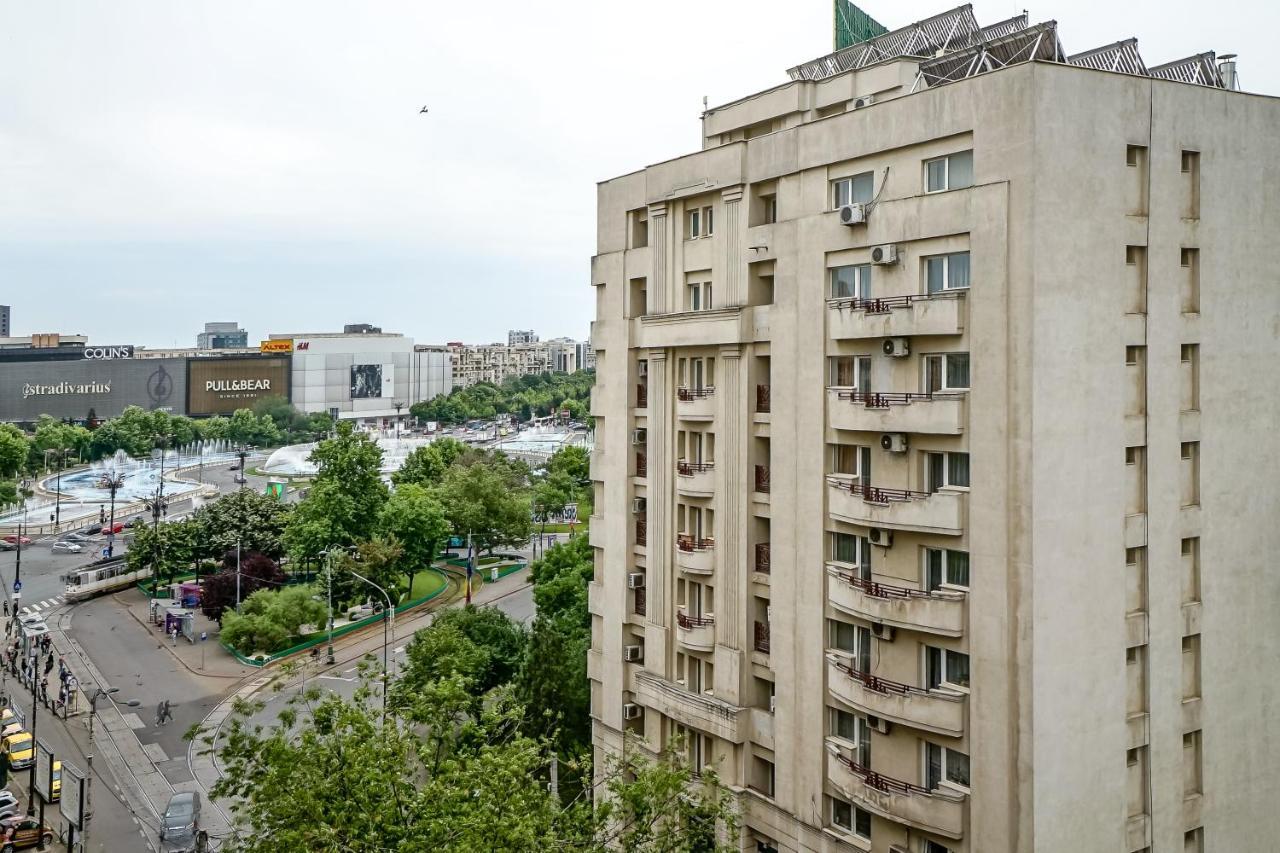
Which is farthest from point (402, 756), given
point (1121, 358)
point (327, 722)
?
point (1121, 358)

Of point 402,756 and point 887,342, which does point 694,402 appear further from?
point 402,756

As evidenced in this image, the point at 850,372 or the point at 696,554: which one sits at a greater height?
the point at 850,372

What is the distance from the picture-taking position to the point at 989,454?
730 inches

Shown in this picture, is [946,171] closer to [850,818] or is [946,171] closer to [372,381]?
[850,818]

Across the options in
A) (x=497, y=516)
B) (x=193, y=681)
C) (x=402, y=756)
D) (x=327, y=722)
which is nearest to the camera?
(x=402, y=756)

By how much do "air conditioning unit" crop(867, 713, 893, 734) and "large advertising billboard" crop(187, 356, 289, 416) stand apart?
558 feet

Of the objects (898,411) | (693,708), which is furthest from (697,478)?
(898,411)

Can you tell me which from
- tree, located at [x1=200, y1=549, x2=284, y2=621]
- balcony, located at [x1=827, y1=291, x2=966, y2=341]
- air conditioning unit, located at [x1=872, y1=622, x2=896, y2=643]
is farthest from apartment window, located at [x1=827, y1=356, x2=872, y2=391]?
tree, located at [x1=200, y1=549, x2=284, y2=621]

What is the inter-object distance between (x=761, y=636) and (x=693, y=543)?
9.27 feet

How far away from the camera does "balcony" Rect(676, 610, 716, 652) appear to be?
24828mm

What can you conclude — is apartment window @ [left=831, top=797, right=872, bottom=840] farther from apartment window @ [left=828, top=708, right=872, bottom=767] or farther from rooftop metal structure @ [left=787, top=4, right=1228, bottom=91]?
rooftop metal structure @ [left=787, top=4, right=1228, bottom=91]

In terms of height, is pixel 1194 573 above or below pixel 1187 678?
above

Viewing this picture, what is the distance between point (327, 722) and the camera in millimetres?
19969

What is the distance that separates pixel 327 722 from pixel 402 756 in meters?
2.70
